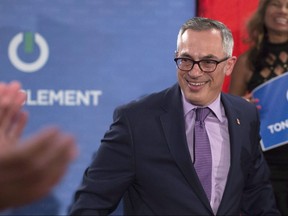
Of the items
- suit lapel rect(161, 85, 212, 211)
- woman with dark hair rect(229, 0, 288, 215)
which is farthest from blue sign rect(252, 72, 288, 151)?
suit lapel rect(161, 85, 212, 211)

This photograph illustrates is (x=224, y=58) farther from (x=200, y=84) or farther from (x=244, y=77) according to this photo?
(x=244, y=77)

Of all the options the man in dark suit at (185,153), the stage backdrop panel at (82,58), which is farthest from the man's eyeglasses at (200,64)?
the stage backdrop panel at (82,58)

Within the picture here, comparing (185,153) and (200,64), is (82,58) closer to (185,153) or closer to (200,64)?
(200,64)

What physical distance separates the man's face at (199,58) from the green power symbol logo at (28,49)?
93cm

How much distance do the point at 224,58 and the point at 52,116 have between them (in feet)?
3.24

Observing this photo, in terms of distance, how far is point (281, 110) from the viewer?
82.6 inches

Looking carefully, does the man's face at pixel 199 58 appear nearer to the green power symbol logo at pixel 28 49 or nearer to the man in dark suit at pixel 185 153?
the man in dark suit at pixel 185 153

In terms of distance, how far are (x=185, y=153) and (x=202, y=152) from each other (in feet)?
0.26

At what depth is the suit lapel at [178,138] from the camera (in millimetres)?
1258

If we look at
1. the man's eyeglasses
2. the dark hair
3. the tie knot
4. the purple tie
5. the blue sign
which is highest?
the dark hair

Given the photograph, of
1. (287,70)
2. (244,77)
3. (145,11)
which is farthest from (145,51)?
(287,70)

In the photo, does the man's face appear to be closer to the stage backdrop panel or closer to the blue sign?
the blue sign

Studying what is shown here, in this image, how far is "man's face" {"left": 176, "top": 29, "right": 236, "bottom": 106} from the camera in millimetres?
1342

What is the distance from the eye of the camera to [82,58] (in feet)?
7.18
